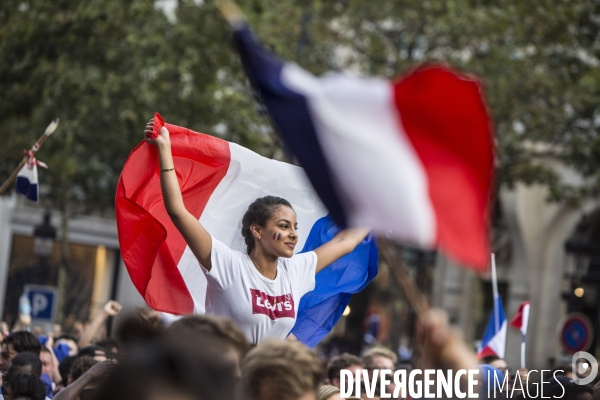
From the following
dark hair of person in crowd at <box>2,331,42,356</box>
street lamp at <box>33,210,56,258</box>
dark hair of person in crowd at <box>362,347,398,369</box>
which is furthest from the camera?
street lamp at <box>33,210,56,258</box>

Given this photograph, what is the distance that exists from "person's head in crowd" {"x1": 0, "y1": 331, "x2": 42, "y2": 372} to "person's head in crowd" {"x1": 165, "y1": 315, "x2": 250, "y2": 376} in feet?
15.2

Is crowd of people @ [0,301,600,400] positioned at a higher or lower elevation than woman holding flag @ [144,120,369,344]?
lower

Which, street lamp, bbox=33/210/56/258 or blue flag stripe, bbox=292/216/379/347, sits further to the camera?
street lamp, bbox=33/210/56/258

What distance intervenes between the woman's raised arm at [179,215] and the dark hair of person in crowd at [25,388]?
1337 millimetres

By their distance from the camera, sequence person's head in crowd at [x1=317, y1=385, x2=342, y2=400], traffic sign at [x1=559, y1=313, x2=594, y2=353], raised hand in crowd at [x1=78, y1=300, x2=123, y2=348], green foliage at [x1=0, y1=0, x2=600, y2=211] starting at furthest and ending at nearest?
1. green foliage at [x1=0, y1=0, x2=600, y2=211]
2. traffic sign at [x1=559, y1=313, x2=594, y2=353]
3. raised hand in crowd at [x1=78, y1=300, x2=123, y2=348]
4. person's head in crowd at [x1=317, y1=385, x2=342, y2=400]

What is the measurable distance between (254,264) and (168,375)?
3051 mm

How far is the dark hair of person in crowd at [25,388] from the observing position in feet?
18.3

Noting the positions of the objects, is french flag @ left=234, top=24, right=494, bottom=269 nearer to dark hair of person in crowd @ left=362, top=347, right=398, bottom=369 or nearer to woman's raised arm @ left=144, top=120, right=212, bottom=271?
woman's raised arm @ left=144, top=120, right=212, bottom=271

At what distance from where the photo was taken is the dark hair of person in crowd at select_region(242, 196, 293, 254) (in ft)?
17.9

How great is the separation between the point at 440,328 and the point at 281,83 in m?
1.30

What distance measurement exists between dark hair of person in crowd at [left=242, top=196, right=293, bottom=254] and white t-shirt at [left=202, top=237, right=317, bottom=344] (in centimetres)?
21

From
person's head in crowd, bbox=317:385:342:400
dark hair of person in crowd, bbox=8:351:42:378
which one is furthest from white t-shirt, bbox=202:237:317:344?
dark hair of person in crowd, bbox=8:351:42:378

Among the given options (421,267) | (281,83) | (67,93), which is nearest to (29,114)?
(67,93)

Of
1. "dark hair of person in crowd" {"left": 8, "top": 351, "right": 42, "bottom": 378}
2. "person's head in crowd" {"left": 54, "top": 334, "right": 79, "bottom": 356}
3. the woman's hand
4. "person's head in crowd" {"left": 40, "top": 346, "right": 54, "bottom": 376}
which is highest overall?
the woman's hand
